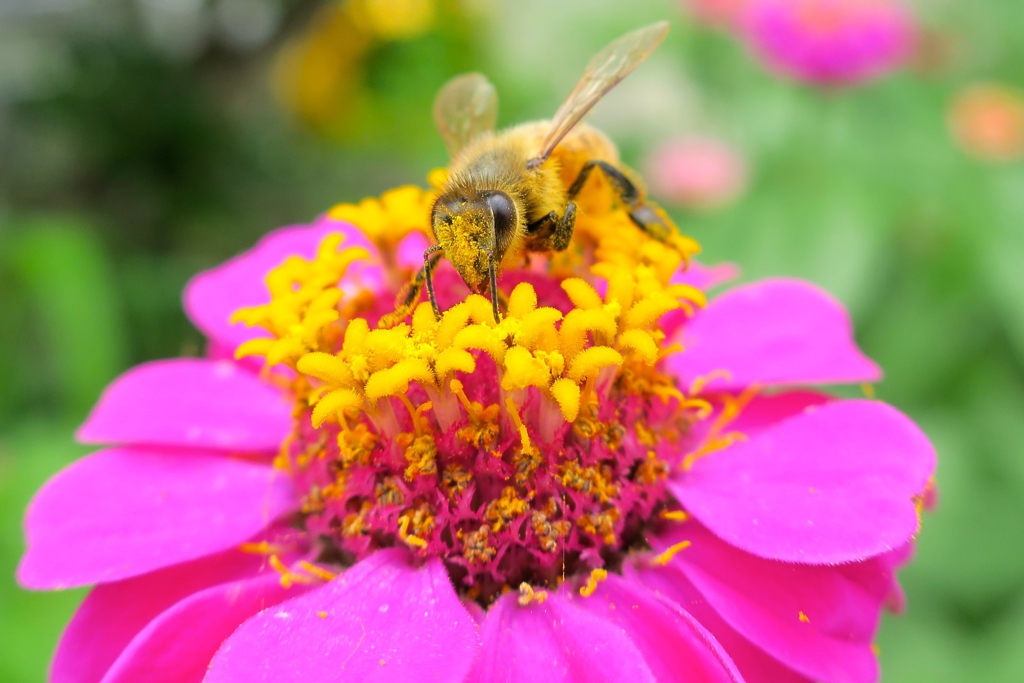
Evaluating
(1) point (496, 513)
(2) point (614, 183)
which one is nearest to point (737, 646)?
(1) point (496, 513)

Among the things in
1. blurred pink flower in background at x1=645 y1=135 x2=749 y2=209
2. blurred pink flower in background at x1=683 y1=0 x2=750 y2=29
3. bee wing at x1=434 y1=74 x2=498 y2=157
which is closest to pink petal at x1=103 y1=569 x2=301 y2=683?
bee wing at x1=434 y1=74 x2=498 y2=157

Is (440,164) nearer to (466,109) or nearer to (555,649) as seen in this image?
(466,109)

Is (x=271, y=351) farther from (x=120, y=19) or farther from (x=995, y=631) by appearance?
(x=120, y=19)

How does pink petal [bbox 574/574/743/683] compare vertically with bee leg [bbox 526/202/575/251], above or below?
below

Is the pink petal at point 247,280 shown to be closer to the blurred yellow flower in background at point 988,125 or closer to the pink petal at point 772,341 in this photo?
the pink petal at point 772,341

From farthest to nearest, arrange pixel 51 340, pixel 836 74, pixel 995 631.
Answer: pixel 51 340 < pixel 836 74 < pixel 995 631

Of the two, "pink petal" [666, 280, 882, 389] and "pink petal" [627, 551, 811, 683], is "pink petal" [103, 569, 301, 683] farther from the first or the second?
"pink petal" [666, 280, 882, 389]

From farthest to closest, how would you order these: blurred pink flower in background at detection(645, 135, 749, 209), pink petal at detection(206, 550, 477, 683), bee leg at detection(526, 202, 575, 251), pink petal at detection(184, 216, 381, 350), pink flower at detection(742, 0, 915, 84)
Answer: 1. blurred pink flower in background at detection(645, 135, 749, 209)
2. pink flower at detection(742, 0, 915, 84)
3. pink petal at detection(184, 216, 381, 350)
4. bee leg at detection(526, 202, 575, 251)
5. pink petal at detection(206, 550, 477, 683)

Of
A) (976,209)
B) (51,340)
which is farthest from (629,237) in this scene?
(51,340)
